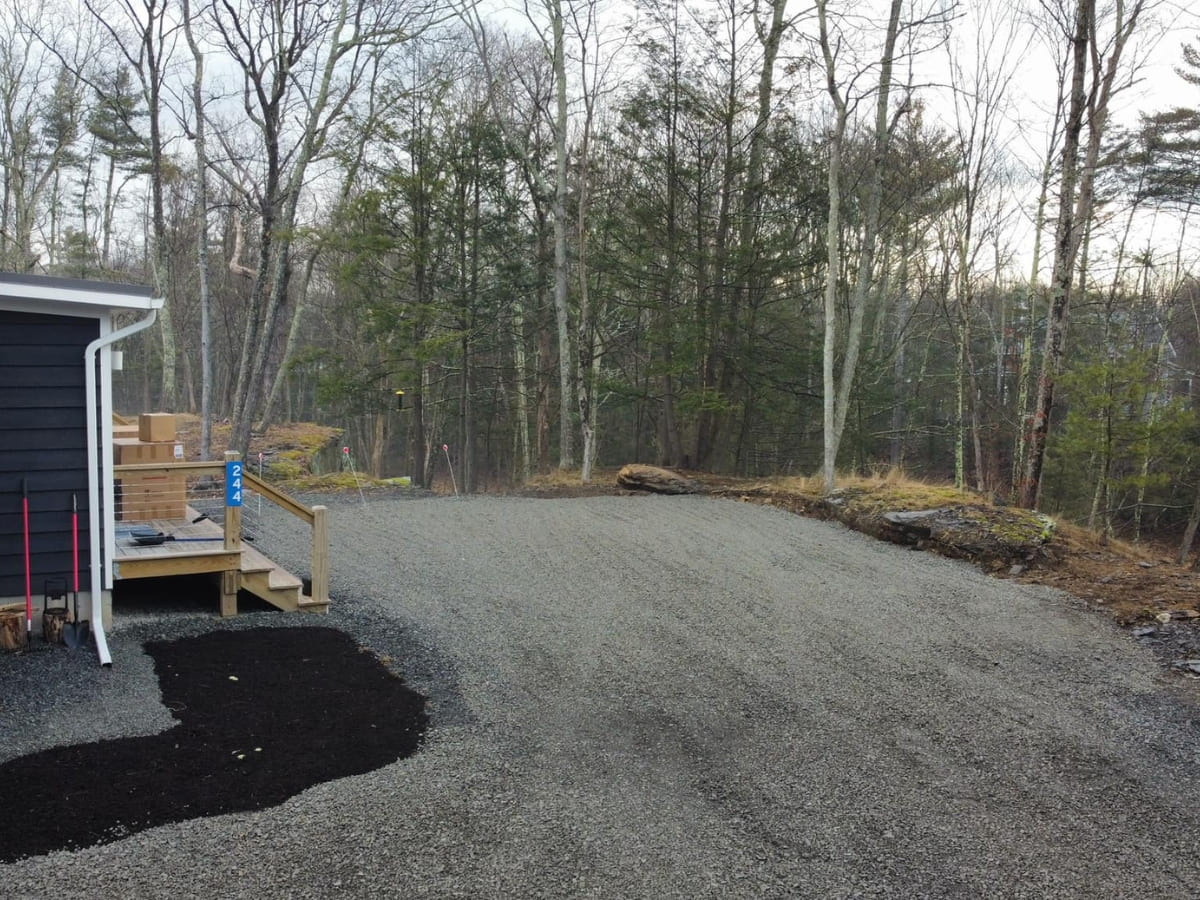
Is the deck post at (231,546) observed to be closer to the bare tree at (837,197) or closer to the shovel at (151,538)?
the shovel at (151,538)

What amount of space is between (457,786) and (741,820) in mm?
1227

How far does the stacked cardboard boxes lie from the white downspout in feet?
6.09

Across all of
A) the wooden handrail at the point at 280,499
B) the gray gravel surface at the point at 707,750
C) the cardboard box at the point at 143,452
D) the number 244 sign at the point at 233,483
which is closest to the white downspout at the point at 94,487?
the gray gravel surface at the point at 707,750

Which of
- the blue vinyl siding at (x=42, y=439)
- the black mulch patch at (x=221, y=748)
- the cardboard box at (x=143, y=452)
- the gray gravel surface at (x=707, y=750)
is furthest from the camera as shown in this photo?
the cardboard box at (x=143, y=452)

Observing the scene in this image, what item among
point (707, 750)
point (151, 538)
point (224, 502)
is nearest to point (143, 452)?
point (151, 538)

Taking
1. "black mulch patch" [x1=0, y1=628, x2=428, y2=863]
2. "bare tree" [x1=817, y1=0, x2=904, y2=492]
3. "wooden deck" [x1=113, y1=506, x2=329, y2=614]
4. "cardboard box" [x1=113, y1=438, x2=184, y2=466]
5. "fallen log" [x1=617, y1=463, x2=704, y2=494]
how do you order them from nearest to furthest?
"black mulch patch" [x1=0, y1=628, x2=428, y2=863], "wooden deck" [x1=113, y1=506, x2=329, y2=614], "cardboard box" [x1=113, y1=438, x2=184, y2=466], "bare tree" [x1=817, y1=0, x2=904, y2=492], "fallen log" [x1=617, y1=463, x2=704, y2=494]

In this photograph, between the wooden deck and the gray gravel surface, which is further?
the wooden deck

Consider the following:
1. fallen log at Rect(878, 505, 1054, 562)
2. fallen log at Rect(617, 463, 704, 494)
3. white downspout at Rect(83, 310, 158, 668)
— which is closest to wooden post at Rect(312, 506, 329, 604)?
white downspout at Rect(83, 310, 158, 668)

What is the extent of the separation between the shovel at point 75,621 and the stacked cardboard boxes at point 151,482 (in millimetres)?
1868

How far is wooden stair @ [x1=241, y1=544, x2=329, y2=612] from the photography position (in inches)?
244

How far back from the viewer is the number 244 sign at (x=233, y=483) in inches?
233

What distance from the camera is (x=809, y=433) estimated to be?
19656 millimetres

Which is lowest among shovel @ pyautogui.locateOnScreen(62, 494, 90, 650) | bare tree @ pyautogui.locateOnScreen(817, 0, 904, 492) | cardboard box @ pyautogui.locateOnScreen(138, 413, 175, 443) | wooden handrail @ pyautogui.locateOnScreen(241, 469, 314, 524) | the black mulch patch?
the black mulch patch

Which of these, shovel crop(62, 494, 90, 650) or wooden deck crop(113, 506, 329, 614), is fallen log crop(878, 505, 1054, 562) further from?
shovel crop(62, 494, 90, 650)
